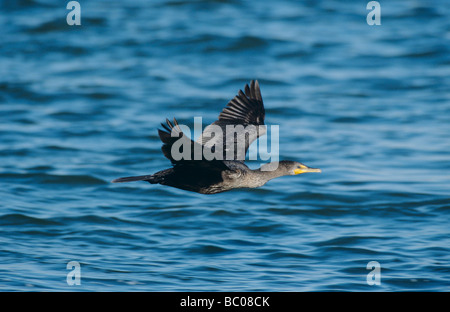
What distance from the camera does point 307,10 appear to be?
2070 centimetres

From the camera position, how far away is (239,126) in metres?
8.80

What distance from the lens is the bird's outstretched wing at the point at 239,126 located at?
28.0 feet

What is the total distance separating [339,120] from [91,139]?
5.19 m

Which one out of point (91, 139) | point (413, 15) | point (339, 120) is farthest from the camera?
point (413, 15)

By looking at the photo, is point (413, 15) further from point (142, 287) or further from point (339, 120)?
point (142, 287)

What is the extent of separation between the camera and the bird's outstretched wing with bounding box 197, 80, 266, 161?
854 cm

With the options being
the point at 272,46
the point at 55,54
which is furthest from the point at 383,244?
the point at 55,54

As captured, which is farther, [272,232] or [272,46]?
[272,46]

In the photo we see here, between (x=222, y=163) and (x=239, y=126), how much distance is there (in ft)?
5.64
